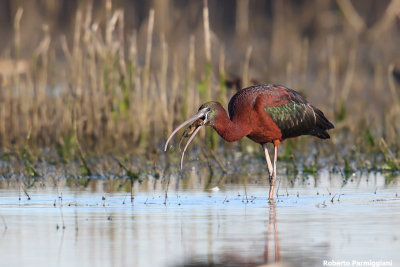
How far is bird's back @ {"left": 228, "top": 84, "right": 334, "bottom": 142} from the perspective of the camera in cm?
987

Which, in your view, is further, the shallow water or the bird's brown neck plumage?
the bird's brown neck plumage

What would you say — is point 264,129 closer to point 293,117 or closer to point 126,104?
point 293,117

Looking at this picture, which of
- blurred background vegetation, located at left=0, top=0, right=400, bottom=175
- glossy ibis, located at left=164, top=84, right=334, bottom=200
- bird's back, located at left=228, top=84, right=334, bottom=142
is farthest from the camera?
blurred background vegetation, located at left=0, top=0, right=400, bottom=175

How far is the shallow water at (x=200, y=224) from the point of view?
20.1 ft

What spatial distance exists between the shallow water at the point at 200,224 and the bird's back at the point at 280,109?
1.80 feet

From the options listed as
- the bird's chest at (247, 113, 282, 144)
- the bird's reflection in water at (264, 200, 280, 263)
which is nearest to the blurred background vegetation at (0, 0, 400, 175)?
the bird's chest at (247, 113, 282, 144)

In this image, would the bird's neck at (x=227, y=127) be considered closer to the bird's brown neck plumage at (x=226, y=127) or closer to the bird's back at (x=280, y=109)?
the bird's brown neck plumage at (x=226, y=127)

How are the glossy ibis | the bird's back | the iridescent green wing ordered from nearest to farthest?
the glossy ibis < the bird's back < the iridescent green wing

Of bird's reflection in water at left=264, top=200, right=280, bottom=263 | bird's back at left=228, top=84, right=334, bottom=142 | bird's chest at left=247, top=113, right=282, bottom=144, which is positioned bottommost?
bird's reflection in water at left=264, top=200, right=280, bottom=263

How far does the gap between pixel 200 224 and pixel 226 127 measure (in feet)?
7.22

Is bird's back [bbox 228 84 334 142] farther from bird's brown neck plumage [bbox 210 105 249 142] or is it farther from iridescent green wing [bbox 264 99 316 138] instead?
bird's brown neck plumage [bbox 210 105 249 142]

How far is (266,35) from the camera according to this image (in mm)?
24203

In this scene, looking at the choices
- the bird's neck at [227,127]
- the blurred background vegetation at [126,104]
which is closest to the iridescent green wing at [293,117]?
the bird's neck at [227,127]

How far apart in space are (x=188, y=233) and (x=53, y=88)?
697 centimetres
